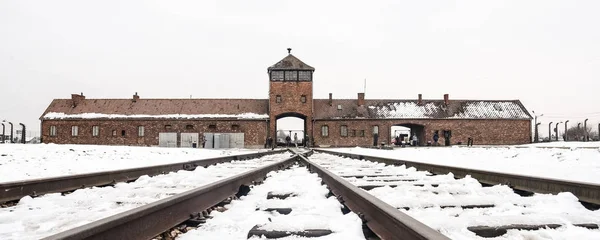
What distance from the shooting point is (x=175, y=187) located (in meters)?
4.82

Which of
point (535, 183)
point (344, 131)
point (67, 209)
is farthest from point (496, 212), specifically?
point (344, 131)

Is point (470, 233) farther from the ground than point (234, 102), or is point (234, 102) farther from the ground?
point (234, 102)

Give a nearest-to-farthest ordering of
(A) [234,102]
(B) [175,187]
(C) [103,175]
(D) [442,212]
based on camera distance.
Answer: (D) [442,212]
(B) [175,187]
(C) [103,175]
(A) [234,102]

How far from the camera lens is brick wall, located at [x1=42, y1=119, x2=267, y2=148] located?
143 feet

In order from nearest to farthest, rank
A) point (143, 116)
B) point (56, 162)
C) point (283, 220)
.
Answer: point (283, 220), point (56, 162), point (143, 116)

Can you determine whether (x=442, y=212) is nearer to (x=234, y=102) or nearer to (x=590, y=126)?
(x=234, y=102)

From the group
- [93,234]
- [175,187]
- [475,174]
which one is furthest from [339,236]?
[475,174]

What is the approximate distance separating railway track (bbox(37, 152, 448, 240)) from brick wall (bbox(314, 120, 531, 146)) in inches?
1612

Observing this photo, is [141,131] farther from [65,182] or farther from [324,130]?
[65,182]

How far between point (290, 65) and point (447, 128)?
18.1 m

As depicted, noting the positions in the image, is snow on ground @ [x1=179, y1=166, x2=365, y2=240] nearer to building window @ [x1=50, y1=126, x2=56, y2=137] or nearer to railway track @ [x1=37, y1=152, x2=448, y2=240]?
railway track @ [x1=37, y1=152, x2=448, y2=240]

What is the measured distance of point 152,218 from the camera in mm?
2387

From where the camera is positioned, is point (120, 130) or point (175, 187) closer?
point (175, 187)

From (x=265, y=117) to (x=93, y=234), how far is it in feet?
139
